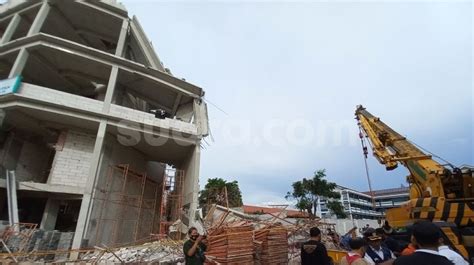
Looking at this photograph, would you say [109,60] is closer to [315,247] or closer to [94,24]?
[94,24]

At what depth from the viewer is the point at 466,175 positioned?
7516mm

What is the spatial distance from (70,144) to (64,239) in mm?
4283

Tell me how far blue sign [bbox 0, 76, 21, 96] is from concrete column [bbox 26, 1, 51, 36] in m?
3.26

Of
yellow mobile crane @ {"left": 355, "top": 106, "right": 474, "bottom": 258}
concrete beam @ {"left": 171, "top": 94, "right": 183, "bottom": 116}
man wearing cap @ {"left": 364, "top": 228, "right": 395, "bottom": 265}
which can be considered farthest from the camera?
concrete beam @ {"left": 171, "top": 94, "right": 183, "bottom": 116}

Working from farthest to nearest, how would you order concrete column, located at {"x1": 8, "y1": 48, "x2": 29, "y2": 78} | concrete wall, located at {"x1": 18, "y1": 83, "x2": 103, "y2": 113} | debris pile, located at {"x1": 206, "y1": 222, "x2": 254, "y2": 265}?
1. concrete column, located at {"x1": 8, "y1": 48, "x2": 29, "y2": 78}
2. concrete wall, located at {"x1": 18, "y1": 83, "x2": 103, "y2": 113}
3. debris pile, located at {"x1": 206, "y1": 222, "x2": 254, "y2": 265}

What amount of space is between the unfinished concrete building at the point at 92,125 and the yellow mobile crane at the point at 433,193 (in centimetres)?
817

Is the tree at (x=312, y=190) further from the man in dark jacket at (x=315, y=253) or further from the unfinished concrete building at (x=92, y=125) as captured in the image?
the man in dark jacket at (x=315, y=253)

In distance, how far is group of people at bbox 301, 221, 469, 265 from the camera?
2031 mm

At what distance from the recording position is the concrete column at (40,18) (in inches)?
509

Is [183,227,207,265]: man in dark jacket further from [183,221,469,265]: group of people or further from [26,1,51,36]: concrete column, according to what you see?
[26,1,51,36]: concrete column

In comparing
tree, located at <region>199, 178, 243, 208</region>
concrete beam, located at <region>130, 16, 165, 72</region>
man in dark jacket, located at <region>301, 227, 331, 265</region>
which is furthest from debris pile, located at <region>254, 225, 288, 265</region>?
tree, located at <region>199, 178, 243, 208</region>

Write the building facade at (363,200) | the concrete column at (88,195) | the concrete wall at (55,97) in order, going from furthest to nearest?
the building facade at (363,200) < the concrete wall at (55,97) < the concrete column at (88,195)

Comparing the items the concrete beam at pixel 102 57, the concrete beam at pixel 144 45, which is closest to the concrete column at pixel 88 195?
the concrete beam at pixel 102 57

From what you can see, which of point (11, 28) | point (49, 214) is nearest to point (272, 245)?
point (49, 214)
